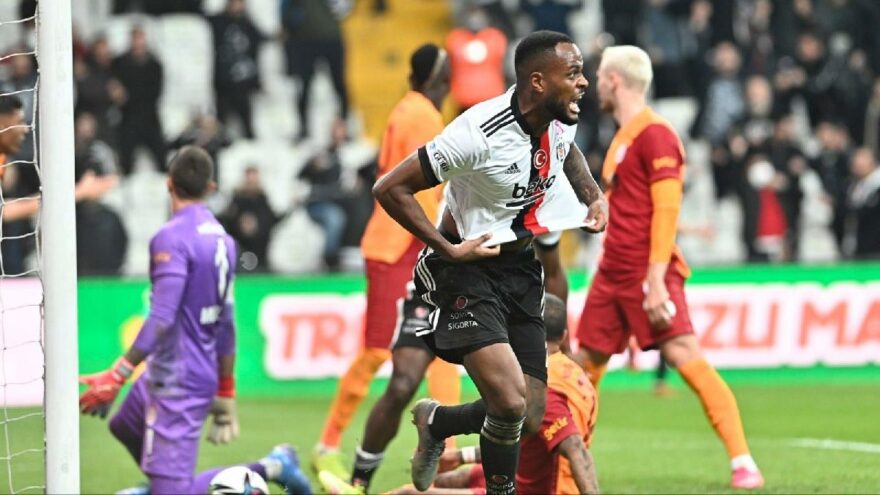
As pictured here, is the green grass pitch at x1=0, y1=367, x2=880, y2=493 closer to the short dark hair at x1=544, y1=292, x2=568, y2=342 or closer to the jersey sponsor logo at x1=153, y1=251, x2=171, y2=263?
the jersey sponsor logo at x1=153, y1=251, x2=171, y2=263

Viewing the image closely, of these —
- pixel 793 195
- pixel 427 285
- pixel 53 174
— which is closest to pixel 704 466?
pixel 427 285

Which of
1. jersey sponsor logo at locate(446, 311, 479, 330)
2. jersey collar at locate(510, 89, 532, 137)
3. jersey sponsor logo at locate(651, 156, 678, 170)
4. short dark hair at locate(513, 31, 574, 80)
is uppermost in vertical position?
short dark hair at locate(513, 31, 574, 80)

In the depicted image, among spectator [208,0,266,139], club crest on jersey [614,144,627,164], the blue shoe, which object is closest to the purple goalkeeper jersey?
the blue shoe

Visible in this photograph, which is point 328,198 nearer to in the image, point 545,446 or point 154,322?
point 154,322

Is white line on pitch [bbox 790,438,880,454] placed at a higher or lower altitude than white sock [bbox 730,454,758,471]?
lower

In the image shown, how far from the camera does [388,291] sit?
379 inches

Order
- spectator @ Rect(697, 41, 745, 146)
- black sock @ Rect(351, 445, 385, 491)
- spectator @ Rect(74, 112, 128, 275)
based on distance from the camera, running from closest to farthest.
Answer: black sock @ Rect(351, 445, 385, 491)
spectator @ Rect(74, 112, 128, 275)
spectator @ Rect(697, 41, 745, 146)

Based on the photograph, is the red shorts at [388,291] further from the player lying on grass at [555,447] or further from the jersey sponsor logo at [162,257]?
the jersey sponsor logo at [162,257]

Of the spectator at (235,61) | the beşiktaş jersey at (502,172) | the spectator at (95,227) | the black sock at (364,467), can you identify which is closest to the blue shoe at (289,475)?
the black sock at (364,467)

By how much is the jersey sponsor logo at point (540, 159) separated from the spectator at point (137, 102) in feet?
41.7

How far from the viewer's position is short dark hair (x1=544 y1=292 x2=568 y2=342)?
7.63m

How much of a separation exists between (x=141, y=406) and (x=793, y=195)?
13569 millimetres

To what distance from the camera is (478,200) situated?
22.3 ft

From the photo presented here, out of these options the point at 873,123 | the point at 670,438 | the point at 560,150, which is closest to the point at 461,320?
the point at 560,150
